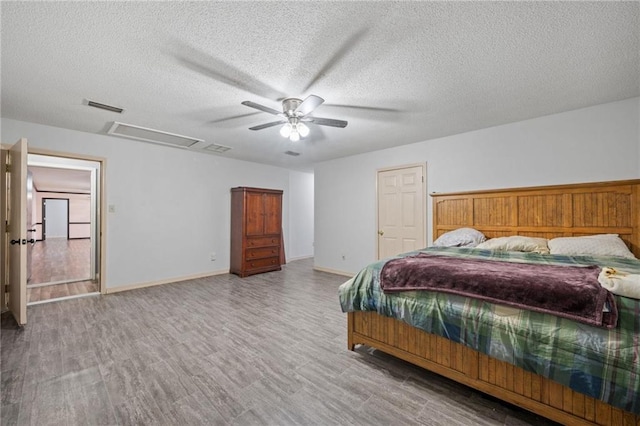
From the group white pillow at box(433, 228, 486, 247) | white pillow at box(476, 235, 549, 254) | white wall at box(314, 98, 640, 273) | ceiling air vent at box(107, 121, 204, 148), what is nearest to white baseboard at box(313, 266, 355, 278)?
white wall at box(314, 98, 640, 273)

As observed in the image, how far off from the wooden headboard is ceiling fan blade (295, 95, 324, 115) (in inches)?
106

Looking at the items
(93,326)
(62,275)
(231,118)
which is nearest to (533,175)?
(231,118)

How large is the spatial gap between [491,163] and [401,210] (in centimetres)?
150

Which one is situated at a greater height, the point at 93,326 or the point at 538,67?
the point at 538,67

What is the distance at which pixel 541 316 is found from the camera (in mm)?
1463

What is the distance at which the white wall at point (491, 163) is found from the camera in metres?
2.87

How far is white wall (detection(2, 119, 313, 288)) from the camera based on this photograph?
156 inches

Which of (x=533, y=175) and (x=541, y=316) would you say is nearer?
(x=541, y=316)

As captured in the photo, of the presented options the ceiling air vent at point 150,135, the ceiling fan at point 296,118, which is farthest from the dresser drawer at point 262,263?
the ceiling fan at point 296,118

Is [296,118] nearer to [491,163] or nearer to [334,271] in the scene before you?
[491,163]

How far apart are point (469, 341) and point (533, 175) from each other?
278cm

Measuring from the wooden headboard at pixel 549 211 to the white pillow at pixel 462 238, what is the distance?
0.22 metres

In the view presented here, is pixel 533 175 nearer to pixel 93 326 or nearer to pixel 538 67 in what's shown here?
pixel 538 67

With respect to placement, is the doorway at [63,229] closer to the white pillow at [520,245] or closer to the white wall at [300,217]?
the white wall at [300,217]
